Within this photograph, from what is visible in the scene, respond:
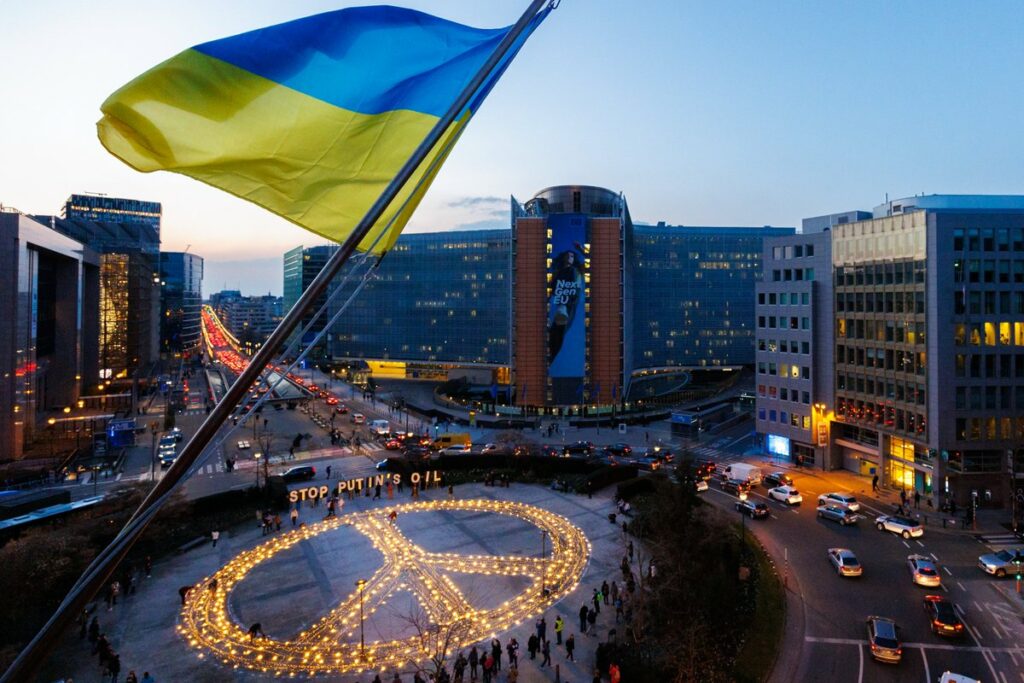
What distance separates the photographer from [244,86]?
23.6 ft

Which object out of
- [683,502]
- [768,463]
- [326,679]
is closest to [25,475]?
[326,679]

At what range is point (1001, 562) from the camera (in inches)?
1227

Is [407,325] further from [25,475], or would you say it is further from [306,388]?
[25,475]

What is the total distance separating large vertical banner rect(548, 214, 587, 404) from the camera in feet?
294

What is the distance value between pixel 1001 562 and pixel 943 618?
1007 cm

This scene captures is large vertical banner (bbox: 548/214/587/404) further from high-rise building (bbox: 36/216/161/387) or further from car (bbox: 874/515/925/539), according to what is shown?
high-rise building (bbox: 36/216/161/387)

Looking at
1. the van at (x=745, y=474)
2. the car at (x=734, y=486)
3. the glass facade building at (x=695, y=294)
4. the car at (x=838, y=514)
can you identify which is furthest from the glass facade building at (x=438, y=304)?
the car at (x=838, y=514)

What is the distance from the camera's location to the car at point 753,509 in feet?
130

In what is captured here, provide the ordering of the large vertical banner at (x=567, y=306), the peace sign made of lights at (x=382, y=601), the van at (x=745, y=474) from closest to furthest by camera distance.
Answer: the peace sign made of lights at (x=382, y=601) < the van at (x=745, y=474) < the large vertical banner at (x=567, y=306)

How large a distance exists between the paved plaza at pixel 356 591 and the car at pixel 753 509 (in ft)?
30.9

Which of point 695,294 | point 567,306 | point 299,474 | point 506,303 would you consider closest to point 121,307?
point 506,303

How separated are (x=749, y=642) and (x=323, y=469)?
130 feet

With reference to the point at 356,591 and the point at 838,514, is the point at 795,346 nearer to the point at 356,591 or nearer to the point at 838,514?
the point at 838,514

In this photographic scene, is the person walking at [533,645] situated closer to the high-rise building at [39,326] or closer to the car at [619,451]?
the car at [619,451]
